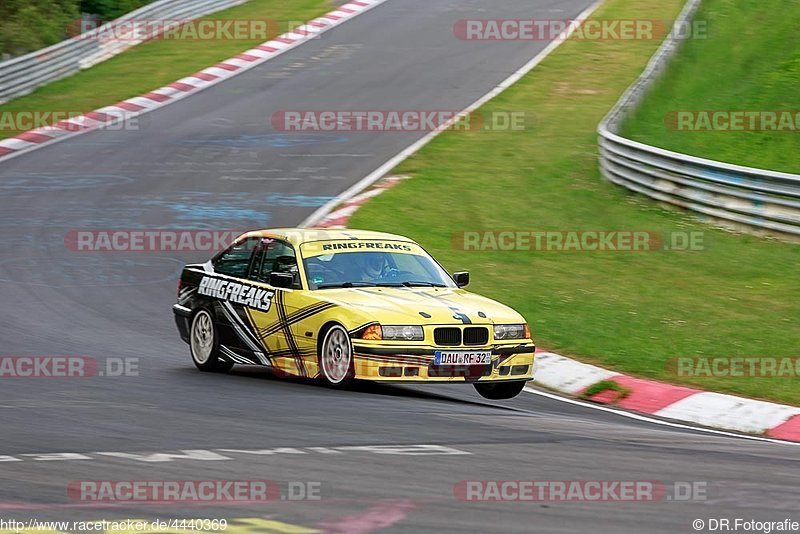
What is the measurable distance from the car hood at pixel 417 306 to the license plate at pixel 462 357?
0.25 meters

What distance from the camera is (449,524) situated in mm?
5672

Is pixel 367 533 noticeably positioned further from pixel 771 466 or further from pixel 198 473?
pixel 771 466

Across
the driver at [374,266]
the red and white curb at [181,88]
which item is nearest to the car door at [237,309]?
the driver at [374,266]

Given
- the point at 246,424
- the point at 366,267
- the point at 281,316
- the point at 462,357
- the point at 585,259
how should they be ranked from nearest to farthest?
the point at 246,424 → the point at 462,357 → the point at 281,316 → the point at 366,267 → the point at 585,259

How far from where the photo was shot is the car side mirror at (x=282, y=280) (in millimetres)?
11078

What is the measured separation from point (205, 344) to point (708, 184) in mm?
9922

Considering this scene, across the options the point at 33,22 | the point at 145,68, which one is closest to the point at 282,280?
the point at 145,68

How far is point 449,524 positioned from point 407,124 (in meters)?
21.7

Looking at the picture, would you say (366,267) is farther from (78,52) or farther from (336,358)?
(78,52)

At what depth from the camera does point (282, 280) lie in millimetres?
11109

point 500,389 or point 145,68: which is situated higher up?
point 145,68

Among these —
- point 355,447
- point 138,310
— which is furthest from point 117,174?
point 355,447

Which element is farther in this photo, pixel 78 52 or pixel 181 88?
pixel 78 52

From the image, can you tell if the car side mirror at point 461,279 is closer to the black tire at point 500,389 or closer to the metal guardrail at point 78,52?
the black tire at point 500,389
